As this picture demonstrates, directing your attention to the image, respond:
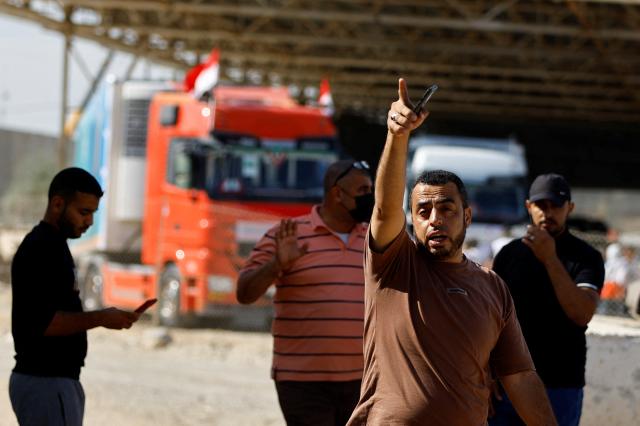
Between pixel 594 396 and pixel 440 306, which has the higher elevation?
pixel 440 306

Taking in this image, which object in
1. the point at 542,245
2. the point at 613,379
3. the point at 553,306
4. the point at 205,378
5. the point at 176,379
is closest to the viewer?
the point at 542,245

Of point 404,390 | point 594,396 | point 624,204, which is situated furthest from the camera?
point 624,204

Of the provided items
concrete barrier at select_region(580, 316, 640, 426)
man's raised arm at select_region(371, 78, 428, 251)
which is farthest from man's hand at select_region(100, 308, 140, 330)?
concrete barrier at select_region(580, 316, 640, 426)

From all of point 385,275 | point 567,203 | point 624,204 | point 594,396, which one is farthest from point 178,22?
point 624,204

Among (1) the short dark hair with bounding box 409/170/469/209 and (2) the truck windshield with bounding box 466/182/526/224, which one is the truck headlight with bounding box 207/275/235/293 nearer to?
(2) the truck windshield with bounding box 466/182/526/224

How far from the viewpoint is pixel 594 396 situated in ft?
26.1

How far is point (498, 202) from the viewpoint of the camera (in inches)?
766

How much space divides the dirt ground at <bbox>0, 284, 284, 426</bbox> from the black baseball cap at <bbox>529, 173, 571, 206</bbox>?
527cm

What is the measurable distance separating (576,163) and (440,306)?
110ft

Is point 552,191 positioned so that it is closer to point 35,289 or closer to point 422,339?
point 422,339

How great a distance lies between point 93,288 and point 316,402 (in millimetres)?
15400

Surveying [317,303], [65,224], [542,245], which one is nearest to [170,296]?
[317,303]

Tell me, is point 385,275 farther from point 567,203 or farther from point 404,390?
point 567,203

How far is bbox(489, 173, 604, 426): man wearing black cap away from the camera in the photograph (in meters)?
5.68
